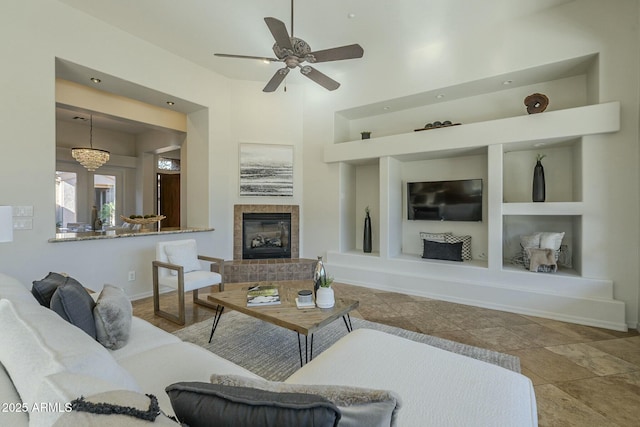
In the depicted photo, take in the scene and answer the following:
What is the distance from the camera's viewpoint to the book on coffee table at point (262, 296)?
2.41 m

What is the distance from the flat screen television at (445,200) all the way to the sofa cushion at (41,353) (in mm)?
4240

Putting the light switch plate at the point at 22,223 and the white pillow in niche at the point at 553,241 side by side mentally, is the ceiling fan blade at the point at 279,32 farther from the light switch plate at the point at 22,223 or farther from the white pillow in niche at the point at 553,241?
the white pillow in niche at the point at 553,241

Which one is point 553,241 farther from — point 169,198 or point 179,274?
point 169,198

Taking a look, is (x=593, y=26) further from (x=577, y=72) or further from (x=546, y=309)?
(x=546, y=309)

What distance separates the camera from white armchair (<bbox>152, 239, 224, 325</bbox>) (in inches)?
119

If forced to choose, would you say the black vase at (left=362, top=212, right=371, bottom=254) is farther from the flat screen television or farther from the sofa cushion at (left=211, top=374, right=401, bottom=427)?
the sofa cushion at (left=211, top=374, right=401, bottom=427)

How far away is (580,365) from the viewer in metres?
2.24

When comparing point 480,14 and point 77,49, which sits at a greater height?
point 480,14

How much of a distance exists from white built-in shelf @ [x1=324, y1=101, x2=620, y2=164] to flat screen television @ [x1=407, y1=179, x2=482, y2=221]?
46cm

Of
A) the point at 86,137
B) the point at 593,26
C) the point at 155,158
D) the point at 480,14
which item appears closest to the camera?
the point at 593,26

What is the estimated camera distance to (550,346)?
2561 mm

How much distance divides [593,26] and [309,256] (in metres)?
4.78

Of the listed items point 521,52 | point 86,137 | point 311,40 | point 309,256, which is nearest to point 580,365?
point 521,52

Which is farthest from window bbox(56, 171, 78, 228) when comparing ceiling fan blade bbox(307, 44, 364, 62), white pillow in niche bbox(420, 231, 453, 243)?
white pillow in niche bbox(420, 231, 453, 243)
